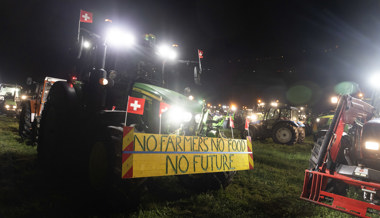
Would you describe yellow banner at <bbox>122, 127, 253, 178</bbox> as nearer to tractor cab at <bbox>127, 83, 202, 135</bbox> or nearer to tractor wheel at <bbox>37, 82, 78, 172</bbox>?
tractor cab at <bbox>127, 83, 202, 135</bbox>

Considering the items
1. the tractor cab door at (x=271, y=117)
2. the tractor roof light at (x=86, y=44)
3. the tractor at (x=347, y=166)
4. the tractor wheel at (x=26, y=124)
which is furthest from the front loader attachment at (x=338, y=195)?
the tractor cab door at (x=271, y=117)

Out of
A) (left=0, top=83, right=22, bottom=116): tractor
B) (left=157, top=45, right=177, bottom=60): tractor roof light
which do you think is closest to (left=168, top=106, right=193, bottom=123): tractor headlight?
(left=157, top=45, right=177, bottom=60): tractor roof light

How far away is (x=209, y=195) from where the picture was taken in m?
4.18

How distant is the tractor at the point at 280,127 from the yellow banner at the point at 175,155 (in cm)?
864

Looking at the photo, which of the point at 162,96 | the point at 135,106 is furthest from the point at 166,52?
the point at 135,106

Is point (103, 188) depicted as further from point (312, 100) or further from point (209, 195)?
point (312, 100)

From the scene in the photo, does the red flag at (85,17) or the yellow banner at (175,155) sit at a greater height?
the red flag at (85,17)

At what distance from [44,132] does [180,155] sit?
12.4 feet

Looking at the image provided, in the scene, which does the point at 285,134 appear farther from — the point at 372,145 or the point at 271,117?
the point at 372,145

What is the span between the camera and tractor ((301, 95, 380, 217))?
3.19 metres

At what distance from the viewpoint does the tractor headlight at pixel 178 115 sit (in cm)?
389

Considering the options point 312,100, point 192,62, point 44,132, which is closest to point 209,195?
point 192,62

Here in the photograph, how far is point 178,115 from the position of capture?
399cm

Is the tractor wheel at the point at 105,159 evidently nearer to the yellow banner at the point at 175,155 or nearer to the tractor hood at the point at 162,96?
the yellow banner at the point at 175,155
